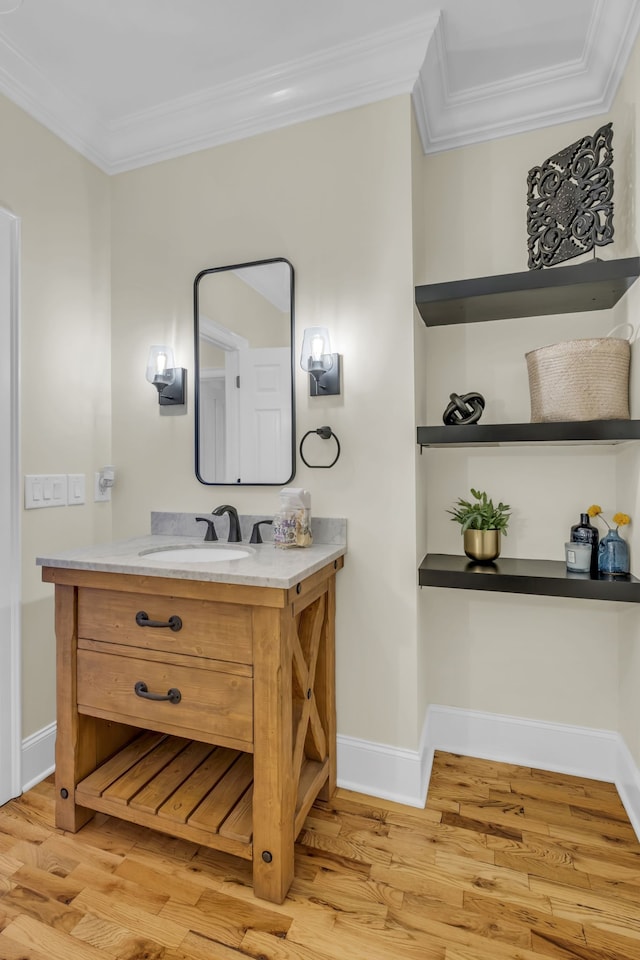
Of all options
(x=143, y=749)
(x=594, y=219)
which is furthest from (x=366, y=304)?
(x=143, y=749)

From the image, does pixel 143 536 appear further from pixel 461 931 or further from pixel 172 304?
pixel 461 931

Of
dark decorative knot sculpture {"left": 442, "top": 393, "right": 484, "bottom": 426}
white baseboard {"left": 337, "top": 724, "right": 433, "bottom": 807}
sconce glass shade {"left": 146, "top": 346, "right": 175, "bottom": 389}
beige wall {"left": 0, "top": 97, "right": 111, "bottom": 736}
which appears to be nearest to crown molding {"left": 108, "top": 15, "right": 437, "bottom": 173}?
beige wall {"left": 0, "top": 97, "right": 111, "bottom": 736}

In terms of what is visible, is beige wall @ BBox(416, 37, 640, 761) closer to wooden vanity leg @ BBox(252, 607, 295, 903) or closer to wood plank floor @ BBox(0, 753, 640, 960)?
wood plank floor @ BBox(0, 753, 640, 960)

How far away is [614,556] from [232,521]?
4.49 ft

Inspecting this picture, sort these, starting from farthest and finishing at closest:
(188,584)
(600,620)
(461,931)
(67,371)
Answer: (67,371) < (600,620) < (188,584) < (461,931)

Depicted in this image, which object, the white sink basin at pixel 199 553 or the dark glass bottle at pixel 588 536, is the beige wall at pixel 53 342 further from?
the dark glass bottle at pixel 588 536

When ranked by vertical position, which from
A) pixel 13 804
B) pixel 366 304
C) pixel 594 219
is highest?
pixel 594 219

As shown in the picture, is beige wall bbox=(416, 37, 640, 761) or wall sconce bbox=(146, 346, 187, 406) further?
wall sconce bbox=(146, 346, 187, 406)

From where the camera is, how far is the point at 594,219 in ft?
5.45

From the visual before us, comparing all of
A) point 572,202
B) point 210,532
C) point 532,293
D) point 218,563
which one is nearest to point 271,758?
point 218,563

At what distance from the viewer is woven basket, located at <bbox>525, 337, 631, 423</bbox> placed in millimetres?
1609

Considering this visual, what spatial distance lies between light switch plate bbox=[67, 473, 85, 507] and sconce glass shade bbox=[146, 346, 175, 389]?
0.51 metres

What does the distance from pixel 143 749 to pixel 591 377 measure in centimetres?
200

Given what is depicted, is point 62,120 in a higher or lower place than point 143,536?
higher
